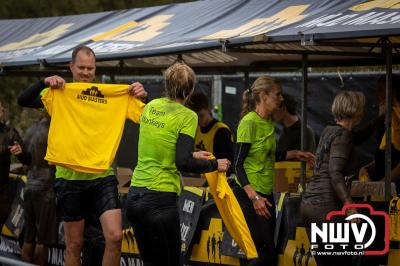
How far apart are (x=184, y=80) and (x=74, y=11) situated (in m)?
24.2

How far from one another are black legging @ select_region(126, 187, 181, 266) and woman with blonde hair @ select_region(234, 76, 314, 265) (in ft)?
4.86

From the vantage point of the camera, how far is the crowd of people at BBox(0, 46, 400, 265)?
792cm

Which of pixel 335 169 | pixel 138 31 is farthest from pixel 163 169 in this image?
pixel 138 31

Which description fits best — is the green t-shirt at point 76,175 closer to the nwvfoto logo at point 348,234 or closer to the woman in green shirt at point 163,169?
the woman in green shirt at point 163,169

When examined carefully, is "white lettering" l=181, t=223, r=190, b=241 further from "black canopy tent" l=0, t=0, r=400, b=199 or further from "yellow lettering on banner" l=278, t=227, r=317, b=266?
"black canopy tent" l=0, t=0, r=400, b=199

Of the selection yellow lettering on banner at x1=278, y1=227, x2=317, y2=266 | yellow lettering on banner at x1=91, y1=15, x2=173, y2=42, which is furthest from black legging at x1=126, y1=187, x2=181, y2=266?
yellow lettering on banner at x1=91, y1=15, x2=173, y2=42

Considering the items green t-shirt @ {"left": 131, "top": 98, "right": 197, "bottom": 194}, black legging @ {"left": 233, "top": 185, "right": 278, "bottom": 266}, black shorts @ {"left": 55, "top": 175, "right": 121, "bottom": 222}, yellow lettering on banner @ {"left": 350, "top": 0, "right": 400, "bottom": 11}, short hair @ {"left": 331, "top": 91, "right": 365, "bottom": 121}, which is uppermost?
yellow lettering on banner @ {"left": 350, "top": 0, "right": 400, "bottom": 11}

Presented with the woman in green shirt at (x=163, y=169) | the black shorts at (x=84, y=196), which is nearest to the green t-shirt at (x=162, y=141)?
the woman in green shirt at (x=163, y=169)

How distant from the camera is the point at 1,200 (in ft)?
41.1

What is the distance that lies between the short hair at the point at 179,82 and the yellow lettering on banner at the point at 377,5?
2.01 meters

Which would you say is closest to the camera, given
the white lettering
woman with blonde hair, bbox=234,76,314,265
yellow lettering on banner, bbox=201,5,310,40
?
woman with blonde hair, bbox=234,76,314,265

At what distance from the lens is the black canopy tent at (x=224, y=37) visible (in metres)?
9.10

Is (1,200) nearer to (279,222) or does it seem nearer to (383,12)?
(279,222)

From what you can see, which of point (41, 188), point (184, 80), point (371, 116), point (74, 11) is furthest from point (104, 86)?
point (74, 11)
